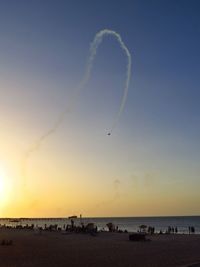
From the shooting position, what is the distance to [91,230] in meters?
75.6

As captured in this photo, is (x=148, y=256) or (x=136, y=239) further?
(x=136, y=239)

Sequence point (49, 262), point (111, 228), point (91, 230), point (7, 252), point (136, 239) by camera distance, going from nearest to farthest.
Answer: point (49, 262) < point (7, 252) < point (136, 239) < point (91, 230) < point (111, 228)

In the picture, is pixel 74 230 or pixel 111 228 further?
pixel 111 228

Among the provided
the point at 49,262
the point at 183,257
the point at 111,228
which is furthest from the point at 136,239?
the point at 111,228

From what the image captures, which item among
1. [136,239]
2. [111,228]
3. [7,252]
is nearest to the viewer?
[7,252]

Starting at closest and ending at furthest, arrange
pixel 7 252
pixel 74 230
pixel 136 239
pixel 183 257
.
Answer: pixel 183 257 < pixel 7 252 < pixel 136 239 < pixel 74 230

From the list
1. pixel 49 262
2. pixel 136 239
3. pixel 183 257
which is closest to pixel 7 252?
pixel 49 262

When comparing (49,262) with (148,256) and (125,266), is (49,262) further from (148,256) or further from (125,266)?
(148,256)

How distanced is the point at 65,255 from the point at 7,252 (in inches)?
197

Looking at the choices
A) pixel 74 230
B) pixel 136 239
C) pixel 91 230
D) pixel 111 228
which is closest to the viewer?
pixel 136 239

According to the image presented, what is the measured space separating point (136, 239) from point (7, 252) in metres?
21.7

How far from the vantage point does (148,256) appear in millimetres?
36656

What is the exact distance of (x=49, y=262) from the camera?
105ft

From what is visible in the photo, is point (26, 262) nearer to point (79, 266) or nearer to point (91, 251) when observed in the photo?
point (79, 266)
